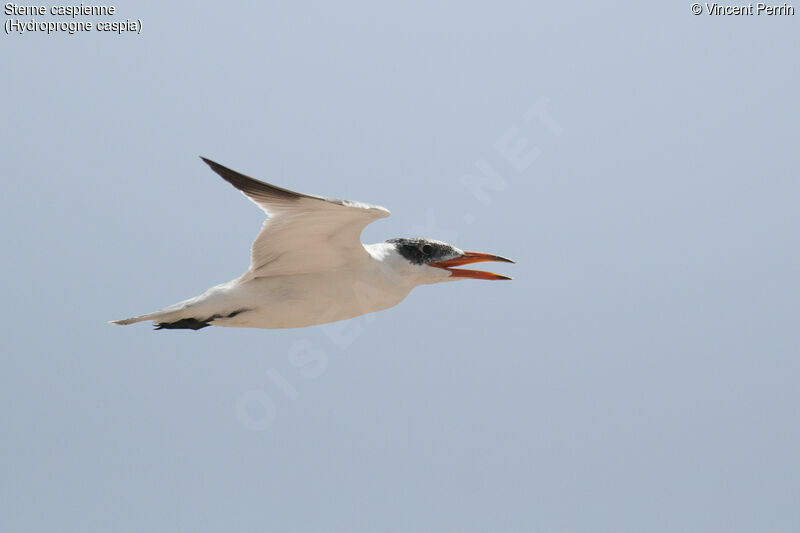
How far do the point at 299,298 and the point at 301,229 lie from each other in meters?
0.78

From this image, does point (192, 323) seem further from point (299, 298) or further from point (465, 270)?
point (465, 270)

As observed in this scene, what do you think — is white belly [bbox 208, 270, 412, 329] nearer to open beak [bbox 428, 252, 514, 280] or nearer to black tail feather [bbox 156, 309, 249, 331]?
black tail feather [bbox 156, 309, 249, 331]

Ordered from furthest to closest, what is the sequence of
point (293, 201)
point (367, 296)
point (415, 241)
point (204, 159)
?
point (415, 241)
point (367, 296)
point (293, 201)
point (204, 159)

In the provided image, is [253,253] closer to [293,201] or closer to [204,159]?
[293,201]

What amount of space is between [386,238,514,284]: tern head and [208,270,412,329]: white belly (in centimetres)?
54

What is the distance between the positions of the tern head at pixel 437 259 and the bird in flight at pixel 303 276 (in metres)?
0.13

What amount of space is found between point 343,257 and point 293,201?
1019 mm

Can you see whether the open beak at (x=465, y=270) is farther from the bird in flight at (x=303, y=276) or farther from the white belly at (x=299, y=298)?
the white belly at (x=299, y=298)

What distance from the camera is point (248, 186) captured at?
6.86m

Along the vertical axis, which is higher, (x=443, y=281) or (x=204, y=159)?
(x=204, y=159)

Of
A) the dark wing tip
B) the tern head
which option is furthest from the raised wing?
the tern head

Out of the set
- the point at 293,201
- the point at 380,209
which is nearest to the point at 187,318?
the point at 293,201

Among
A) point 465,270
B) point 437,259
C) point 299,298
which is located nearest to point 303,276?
point 299,298

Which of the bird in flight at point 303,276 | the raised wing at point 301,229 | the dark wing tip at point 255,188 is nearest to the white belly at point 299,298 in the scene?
the bird in flight at point 303,276
